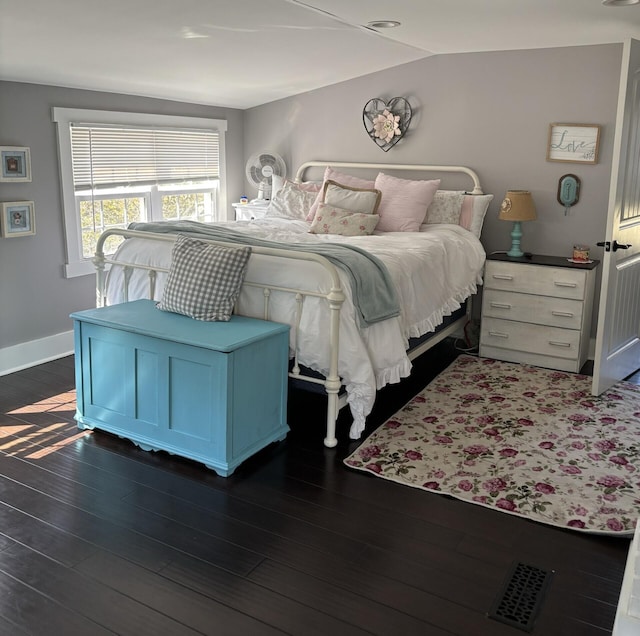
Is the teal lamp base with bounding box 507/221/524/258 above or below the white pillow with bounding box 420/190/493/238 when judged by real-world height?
below

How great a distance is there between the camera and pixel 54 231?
4.38 metres

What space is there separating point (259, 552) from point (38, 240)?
110 inches

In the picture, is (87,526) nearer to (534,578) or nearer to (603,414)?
(534,578)

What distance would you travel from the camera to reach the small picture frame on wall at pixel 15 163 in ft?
13.0

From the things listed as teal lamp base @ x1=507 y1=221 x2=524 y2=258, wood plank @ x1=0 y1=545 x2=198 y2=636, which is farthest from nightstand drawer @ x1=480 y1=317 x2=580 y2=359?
wood plank @ x1=0 y1=545 x2=198 y2=636

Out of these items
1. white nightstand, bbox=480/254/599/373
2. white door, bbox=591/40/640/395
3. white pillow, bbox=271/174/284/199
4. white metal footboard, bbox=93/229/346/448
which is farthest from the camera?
white pillow, bbox=271/174/284/199

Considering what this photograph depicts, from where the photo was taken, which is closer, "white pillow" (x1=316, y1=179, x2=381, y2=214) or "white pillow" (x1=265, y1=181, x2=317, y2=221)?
"white pillow" (x1=316, y1=179, x2=381, y2=214)

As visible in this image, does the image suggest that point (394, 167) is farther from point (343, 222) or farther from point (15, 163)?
point (15, 163)

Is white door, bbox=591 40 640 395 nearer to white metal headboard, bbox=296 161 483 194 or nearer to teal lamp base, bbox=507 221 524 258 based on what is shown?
teal lamp base, bbox=507 221 524 258

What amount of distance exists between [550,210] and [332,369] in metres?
2.42

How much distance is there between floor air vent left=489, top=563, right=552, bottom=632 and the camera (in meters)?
2.08

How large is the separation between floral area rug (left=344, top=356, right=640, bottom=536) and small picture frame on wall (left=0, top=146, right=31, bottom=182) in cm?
260

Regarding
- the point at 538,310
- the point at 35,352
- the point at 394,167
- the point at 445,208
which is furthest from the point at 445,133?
the point at 35,352

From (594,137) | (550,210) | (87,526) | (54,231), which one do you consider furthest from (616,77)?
(87,526)
